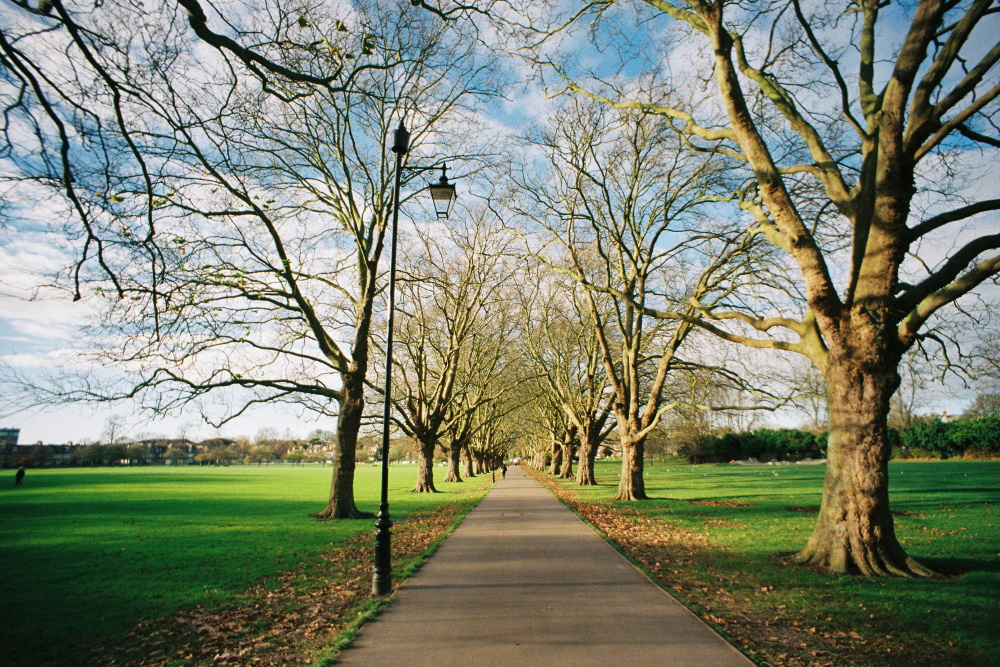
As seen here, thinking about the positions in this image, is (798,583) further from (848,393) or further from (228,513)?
(228,513)

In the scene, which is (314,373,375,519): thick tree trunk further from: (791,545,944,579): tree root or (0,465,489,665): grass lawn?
A: (791,545,944,579): tree root

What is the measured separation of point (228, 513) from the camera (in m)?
19.7

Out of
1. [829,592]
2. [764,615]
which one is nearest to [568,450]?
[829,592]

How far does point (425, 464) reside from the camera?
2852 centimetres

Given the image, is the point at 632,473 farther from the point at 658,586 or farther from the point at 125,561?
the point at 125,561

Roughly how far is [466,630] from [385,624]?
3.00 ft

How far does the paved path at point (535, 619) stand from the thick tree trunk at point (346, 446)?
287 inches

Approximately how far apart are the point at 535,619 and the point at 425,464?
23343 mm

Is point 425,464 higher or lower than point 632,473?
lower

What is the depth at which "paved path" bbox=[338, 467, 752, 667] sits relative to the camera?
4809mm

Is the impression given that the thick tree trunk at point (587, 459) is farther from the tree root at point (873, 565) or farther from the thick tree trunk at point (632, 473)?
the tree root at point (873, 565)

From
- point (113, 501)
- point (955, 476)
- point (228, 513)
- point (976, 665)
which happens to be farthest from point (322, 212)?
point (955, 476)

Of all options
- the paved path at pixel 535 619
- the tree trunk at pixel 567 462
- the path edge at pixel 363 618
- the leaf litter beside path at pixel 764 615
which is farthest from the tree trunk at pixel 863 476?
the tree trunk at pixel 567 462

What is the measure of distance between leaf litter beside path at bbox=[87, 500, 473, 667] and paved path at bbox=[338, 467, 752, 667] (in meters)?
0.50
